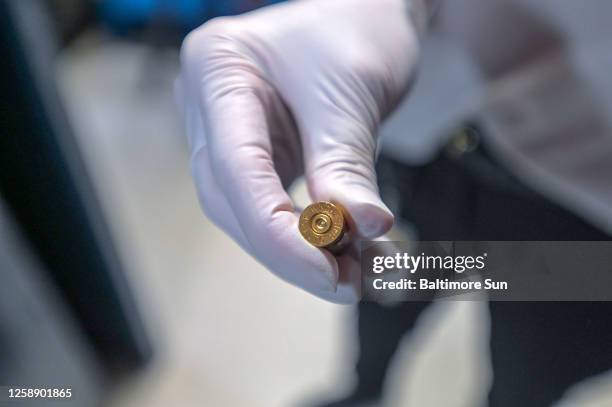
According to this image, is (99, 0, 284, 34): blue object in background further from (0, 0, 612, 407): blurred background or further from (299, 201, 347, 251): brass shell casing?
(299, 201, 347, 251): brass shell casing

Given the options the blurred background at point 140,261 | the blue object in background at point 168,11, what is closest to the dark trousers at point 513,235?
the blurred background at point 140,261

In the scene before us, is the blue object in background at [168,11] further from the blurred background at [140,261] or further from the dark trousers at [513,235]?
the dark trousers at [513,235]

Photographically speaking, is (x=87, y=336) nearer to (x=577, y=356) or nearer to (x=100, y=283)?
(x=100, y=283)

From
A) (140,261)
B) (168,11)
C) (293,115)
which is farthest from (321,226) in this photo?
(140,261)

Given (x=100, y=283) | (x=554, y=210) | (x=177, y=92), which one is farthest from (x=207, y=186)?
(x=100, y=283)

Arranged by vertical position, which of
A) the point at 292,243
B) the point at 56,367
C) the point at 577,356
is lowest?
the point at 56,367

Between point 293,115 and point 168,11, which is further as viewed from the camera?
point 168,11

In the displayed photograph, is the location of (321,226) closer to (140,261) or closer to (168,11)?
(168,11)
